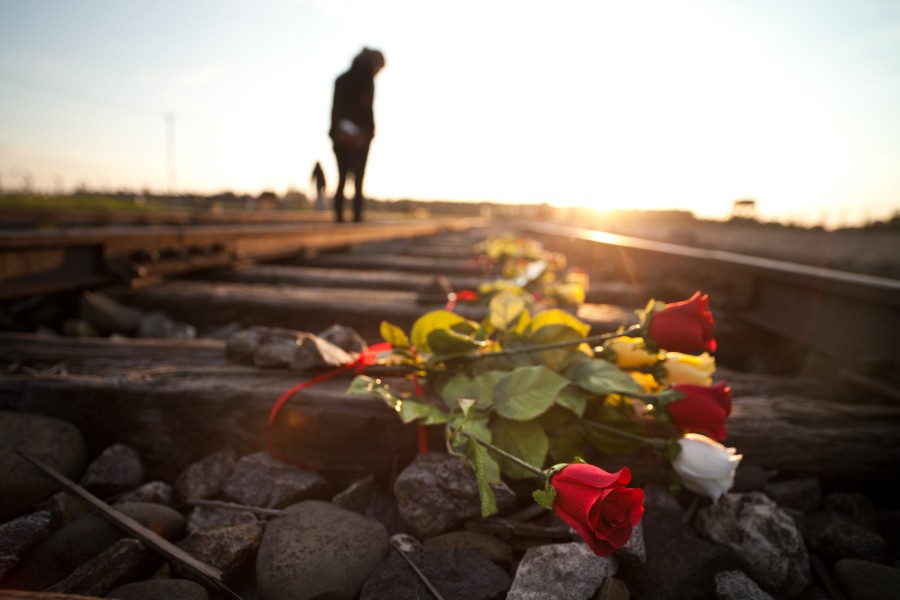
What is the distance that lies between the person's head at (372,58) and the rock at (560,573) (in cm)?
794

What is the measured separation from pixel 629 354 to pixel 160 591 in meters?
1.19

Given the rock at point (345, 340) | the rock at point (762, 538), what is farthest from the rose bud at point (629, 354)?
the rock at point (345, 340)

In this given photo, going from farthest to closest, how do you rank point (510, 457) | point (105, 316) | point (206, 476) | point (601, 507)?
point (105, 316), point (206, 476), point (510, 457), point (601, 507)

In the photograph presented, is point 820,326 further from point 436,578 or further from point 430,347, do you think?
point 436,578

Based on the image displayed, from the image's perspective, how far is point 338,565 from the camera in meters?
1.03

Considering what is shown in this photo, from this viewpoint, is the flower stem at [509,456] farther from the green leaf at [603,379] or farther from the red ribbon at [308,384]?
the red ribbon at [308,384]

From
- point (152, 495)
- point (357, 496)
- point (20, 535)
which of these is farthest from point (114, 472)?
point (357, 496)

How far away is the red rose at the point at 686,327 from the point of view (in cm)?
114

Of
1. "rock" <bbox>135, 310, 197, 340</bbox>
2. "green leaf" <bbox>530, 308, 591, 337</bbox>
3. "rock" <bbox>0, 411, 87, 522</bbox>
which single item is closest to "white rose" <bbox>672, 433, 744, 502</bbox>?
"green leaf" <bbox>530, 308, 591, 337</bbox>

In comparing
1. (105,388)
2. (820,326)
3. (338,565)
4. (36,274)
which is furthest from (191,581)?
(820,326)

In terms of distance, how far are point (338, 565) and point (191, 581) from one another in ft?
0.91

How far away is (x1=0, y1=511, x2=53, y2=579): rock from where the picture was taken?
3.27 feet

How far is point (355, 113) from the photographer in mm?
7957

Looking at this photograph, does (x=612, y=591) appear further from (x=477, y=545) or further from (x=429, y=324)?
(x=429, y=324)
